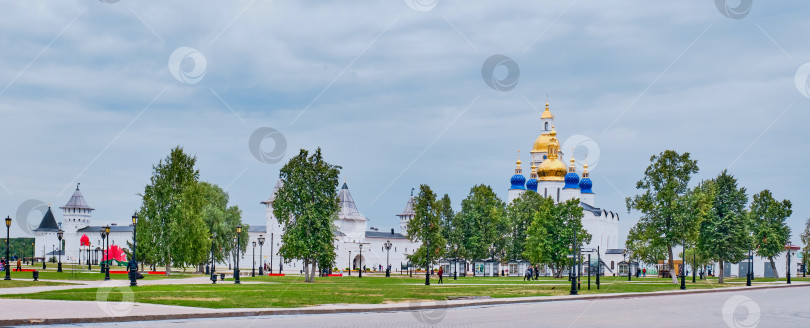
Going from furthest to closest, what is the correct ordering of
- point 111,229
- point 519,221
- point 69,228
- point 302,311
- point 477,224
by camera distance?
point 69,228
point 111,229
point 519,221
point 477,224
point 302,311

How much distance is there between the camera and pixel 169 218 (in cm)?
6338

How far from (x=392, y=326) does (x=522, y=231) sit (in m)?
79.5

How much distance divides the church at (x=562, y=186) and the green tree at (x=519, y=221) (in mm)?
23676

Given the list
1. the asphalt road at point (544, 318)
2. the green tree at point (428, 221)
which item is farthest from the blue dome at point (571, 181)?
the asphalt road at point (544, 318)

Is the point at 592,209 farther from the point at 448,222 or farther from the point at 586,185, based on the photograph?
the point at 448,222

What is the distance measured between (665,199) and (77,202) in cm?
12328

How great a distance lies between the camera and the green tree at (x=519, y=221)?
9481 centimetres

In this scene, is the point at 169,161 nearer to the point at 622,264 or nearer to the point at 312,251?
the point at 312,251

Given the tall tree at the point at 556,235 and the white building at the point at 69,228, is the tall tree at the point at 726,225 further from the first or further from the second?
the white building at the point at 69,228

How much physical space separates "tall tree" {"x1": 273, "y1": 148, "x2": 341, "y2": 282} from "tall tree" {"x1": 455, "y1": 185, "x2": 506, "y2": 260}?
35.0 meters

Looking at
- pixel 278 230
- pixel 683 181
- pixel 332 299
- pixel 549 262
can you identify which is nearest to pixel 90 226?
pixel 278 230

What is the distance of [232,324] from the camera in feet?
63.3

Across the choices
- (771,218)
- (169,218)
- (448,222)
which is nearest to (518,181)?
(448,222)

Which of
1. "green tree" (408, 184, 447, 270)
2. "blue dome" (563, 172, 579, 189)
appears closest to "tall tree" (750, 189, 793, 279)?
"green tree" (408, 184, 447, 270)
